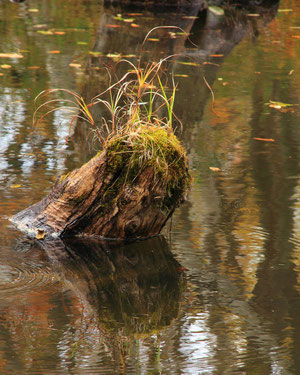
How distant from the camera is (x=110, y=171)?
177 inches

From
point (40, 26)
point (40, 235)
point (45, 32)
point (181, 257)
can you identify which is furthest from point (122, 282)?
point (40, 26)

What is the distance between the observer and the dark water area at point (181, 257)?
127 inches

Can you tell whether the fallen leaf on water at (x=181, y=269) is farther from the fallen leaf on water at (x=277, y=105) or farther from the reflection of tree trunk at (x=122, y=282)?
the fallen leaf on water at (x=277, y=105)

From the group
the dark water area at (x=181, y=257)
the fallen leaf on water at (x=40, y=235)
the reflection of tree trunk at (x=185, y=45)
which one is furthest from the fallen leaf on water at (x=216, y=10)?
the fallen leaf on water at (x=40, y=235)


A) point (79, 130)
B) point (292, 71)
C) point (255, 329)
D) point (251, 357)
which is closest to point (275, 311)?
point (255, 329)

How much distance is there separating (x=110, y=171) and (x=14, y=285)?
1.06 metres

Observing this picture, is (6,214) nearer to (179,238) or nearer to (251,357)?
(179,238)

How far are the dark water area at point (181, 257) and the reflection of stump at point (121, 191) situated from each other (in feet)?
0.47

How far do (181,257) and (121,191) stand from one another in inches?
23.7

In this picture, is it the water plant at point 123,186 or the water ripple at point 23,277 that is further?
the water plant at point 123,186

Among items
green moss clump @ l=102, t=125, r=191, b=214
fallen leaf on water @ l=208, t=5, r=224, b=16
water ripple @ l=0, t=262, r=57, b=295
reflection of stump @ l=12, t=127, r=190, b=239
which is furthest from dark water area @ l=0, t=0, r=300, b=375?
fallen leaf on water @ l=208, t=5, r=224, b=16

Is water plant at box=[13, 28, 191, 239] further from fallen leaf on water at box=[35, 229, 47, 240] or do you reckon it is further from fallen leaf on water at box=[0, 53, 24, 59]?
fallen leaf on water at box=[0, 53, 24, 59]

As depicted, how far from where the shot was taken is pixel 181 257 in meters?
4.44

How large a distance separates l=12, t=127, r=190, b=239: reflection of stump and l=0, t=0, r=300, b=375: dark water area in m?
0.14
